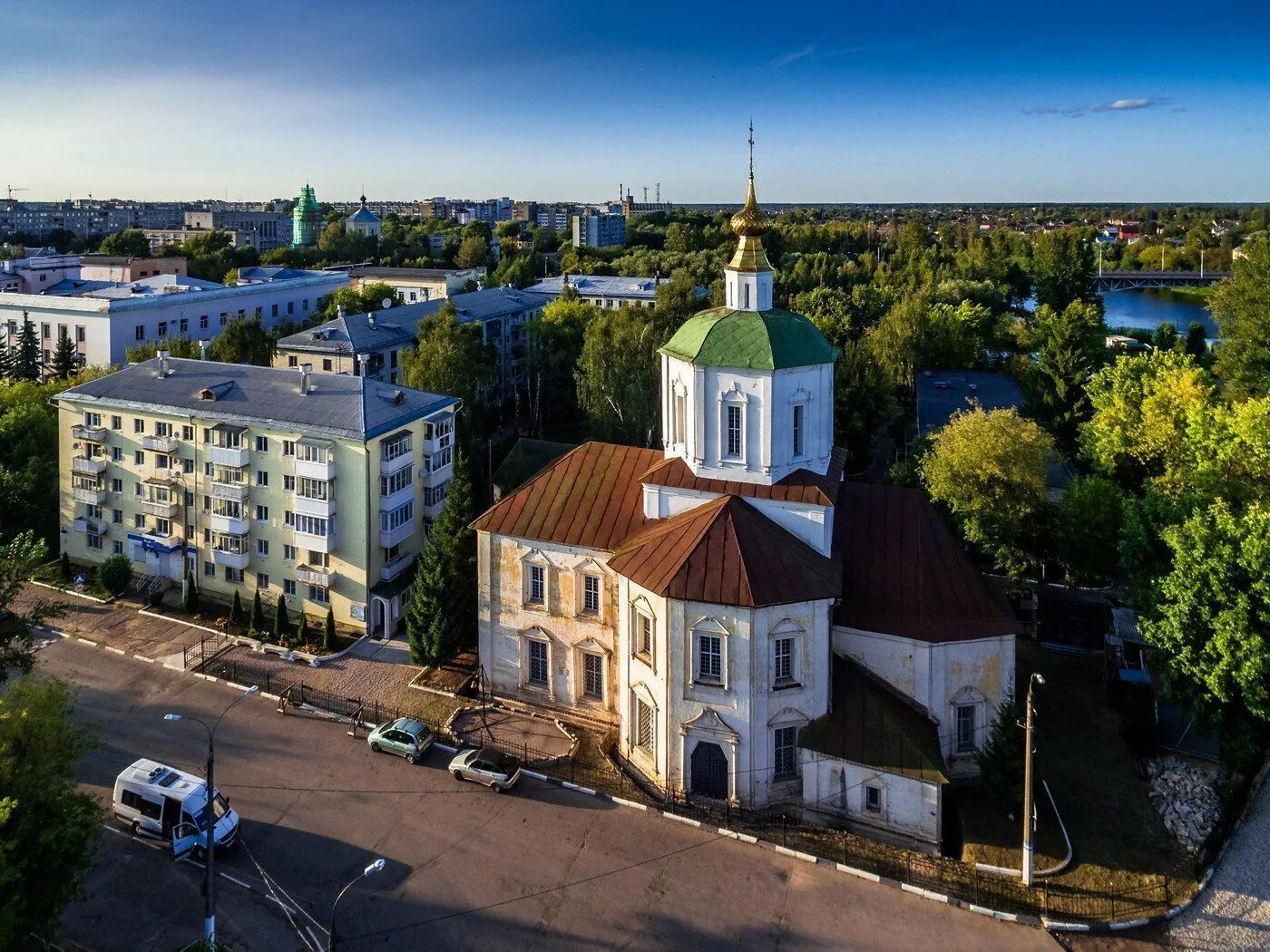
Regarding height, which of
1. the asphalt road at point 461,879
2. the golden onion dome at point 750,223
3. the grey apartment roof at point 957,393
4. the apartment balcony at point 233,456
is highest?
the golden onion dome at point 750,223

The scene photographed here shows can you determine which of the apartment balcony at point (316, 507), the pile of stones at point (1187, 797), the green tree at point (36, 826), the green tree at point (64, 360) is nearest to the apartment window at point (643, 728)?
the green tree at point (36, 826)

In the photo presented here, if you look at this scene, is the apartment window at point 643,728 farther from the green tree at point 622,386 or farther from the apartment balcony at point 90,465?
the green tree at point 622,386

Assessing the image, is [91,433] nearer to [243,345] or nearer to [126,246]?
[243,345]

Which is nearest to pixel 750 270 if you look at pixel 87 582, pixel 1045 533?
pixel 1045 533

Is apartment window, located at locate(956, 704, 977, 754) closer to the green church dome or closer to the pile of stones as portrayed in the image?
the pile of stones

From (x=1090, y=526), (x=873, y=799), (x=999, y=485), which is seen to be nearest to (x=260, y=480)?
(x=873, y=799)

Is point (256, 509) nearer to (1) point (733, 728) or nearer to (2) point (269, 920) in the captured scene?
(2) point (269, 920)
